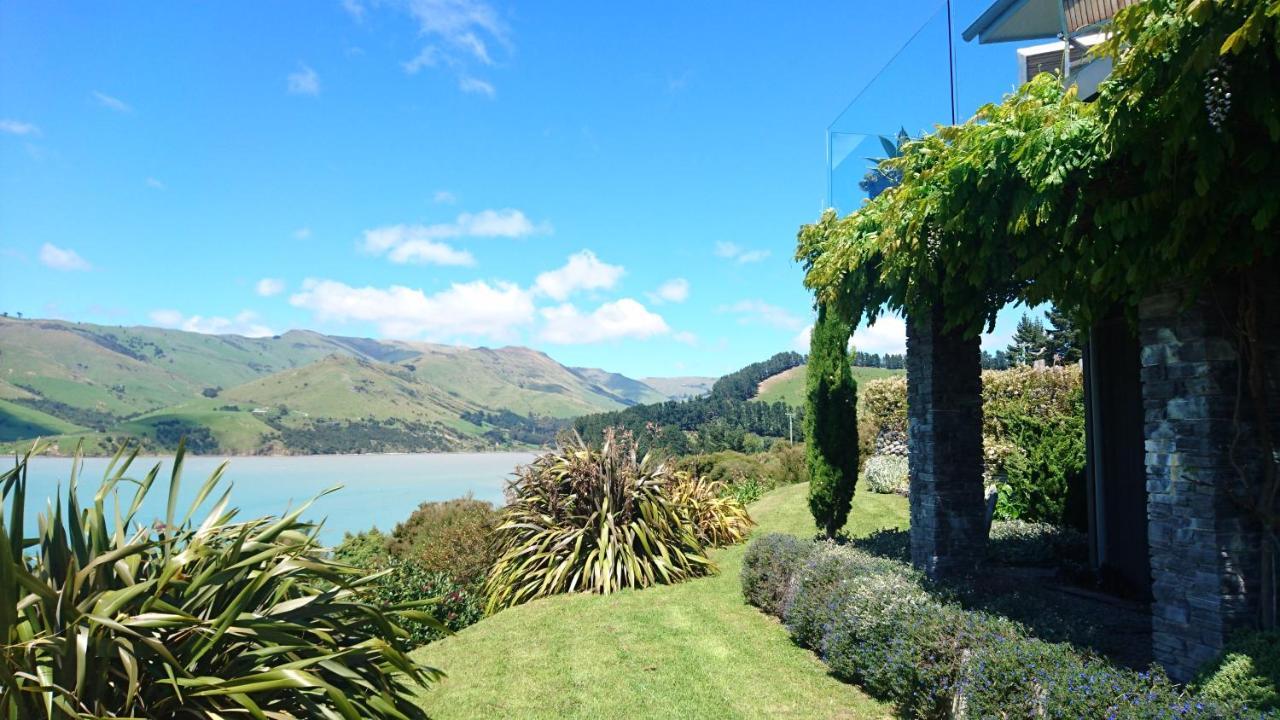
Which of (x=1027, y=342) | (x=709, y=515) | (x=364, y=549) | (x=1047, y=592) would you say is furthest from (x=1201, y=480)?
(x=1027, y=342)

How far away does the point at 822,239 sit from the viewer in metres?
8.16

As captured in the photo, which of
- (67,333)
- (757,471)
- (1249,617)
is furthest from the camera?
(67,333)

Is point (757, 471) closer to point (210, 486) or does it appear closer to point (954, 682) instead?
point (954, 682)

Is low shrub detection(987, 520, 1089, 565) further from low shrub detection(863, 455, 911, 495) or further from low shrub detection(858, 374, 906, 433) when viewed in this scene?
low shrub detection(858, 374, 906, 433)

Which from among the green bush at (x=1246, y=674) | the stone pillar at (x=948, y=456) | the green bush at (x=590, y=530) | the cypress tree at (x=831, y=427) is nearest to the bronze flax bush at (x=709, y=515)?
the green bush at (x=590, y=530)

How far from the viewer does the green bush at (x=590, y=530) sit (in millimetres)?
9328

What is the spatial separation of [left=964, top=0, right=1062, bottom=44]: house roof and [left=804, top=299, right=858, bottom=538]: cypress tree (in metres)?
3.67

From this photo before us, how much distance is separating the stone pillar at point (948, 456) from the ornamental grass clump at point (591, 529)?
357cm

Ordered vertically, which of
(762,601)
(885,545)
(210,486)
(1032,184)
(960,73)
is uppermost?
(960,73)

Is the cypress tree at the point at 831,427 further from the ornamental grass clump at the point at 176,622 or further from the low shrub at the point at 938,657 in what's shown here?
the ornamental grass clump at the point at 176,622

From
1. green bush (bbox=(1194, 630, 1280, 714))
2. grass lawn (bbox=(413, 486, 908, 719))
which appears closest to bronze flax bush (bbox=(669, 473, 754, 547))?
grass lawn (bbox=(413, 486, 908, 719))

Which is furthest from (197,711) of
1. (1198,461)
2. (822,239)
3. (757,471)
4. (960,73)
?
(757,471)

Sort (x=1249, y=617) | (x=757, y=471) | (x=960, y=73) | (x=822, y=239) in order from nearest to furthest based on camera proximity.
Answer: (x=1249, y=617) < (x=960, y=73) < (x=822, y=239) < (x=757, y=471)

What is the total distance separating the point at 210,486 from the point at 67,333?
173 meters
